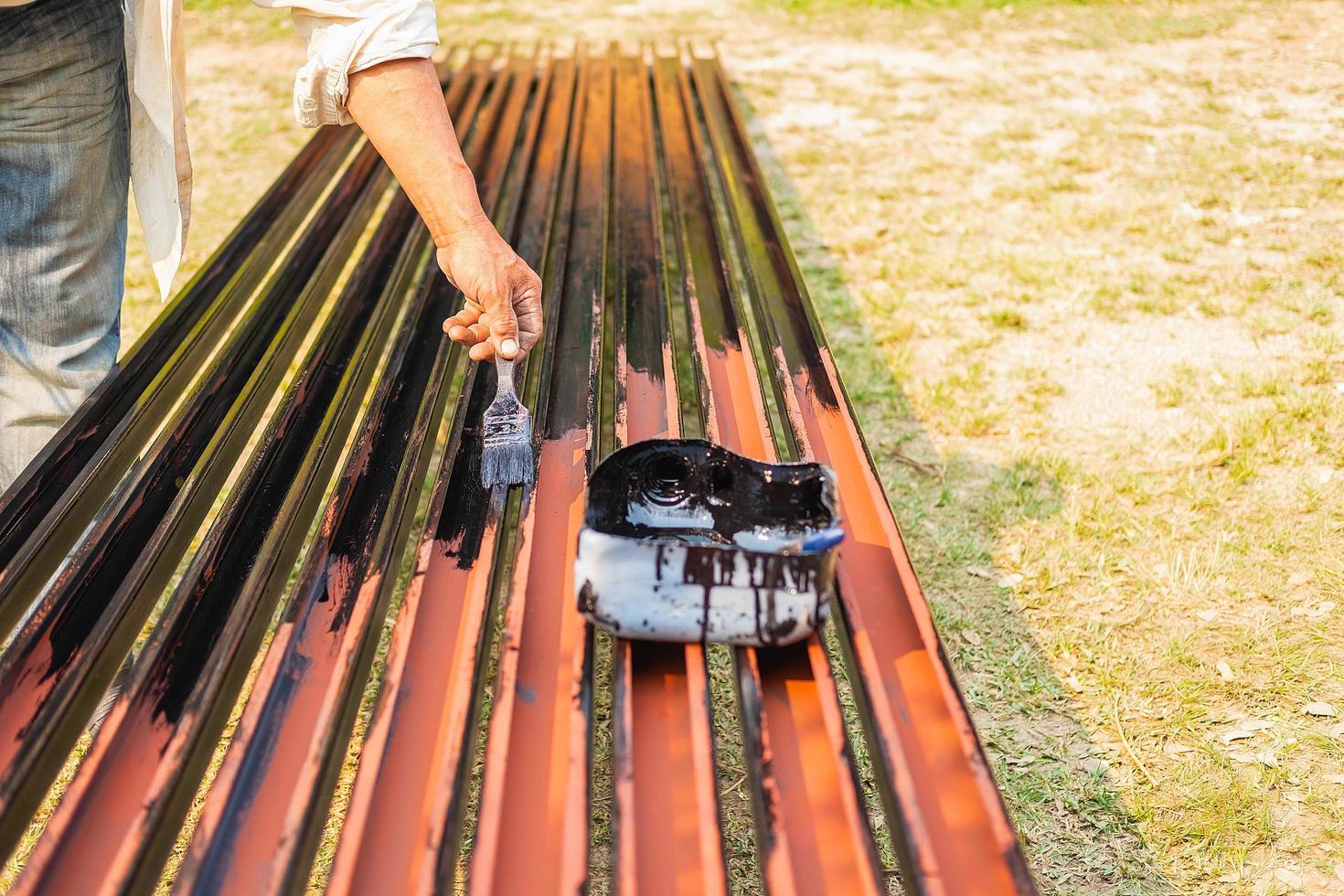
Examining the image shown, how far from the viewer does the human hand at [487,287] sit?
5.68ft

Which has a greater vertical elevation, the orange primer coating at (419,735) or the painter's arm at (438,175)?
the painter's arm at (438,175)

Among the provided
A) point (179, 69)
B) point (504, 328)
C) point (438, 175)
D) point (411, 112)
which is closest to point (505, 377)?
point (504, 328)

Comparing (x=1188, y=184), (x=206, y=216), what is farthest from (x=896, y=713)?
(x=206, y=216)

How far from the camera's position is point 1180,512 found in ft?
8.13

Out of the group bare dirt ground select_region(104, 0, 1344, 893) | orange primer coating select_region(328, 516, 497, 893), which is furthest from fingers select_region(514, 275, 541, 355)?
bare dirt ground select_region(104, 0, 1344, 893)

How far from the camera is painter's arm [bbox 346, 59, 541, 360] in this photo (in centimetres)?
172

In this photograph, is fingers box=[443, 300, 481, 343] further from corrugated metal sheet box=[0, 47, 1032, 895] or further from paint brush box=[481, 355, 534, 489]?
corrugated metal sheet box=[0, 47, 1032, 895]

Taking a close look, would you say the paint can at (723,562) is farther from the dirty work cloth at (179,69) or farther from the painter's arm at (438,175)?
the dirty work cloth at (179,69)

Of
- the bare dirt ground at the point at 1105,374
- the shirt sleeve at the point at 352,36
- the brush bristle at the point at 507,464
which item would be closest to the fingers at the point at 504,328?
the brush bristle at the point at 507,464

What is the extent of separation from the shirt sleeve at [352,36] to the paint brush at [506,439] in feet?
1.80

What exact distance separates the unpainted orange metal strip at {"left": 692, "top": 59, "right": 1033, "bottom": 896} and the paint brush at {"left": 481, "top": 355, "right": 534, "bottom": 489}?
0.51 meters

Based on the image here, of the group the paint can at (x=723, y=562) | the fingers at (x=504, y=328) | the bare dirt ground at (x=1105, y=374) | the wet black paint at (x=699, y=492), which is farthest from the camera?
the bare dirt ground at (x=1105, y=374)

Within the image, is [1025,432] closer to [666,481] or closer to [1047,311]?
A: [1047,311]

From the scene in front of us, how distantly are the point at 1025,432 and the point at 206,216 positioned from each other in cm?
359
